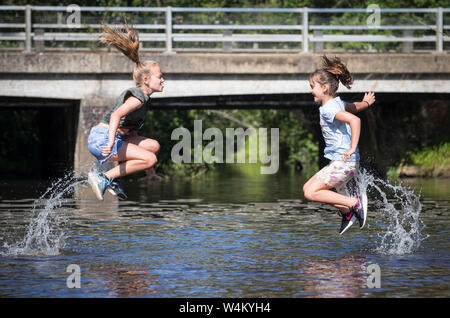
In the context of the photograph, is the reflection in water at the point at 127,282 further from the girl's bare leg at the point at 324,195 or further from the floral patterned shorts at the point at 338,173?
the floral patterned shorts at the point at 338,173

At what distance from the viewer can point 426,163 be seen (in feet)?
85.8

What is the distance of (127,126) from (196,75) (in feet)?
35.6

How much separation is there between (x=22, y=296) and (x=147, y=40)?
13570mm

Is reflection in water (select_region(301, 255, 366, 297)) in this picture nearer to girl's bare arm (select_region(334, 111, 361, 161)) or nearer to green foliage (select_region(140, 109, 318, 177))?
girl's bare arm (select_region(334, 111, 361, 161))

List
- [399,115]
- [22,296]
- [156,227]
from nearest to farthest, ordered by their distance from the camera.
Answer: [22,296] → [156,227] → [399,115]

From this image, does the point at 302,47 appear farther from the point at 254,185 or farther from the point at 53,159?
the point at 53,159

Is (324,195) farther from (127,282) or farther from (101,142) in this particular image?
(127,282)

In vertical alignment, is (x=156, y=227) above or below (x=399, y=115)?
below

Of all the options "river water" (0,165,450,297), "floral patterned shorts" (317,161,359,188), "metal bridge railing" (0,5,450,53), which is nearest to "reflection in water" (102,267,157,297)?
"river water" (0,165,450,297)

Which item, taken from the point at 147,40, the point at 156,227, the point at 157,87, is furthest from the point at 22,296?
the point at 147,40

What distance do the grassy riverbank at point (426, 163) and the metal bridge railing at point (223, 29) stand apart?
4427 millimetres

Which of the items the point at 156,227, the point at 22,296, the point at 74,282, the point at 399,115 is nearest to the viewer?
the point at 22,296

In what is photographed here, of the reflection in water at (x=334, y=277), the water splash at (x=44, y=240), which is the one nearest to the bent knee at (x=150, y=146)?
the water splash at (x=44, y=240)

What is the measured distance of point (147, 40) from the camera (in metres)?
21.2
